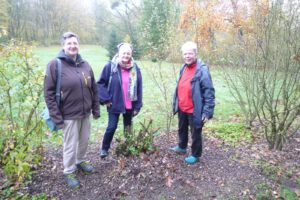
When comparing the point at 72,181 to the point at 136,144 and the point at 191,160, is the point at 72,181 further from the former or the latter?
the point at 191,160

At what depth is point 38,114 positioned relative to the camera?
415cm

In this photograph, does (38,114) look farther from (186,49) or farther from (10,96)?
(186,49)

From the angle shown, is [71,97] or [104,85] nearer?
[71,97]

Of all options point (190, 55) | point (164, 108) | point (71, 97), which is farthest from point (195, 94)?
point (164, 108)

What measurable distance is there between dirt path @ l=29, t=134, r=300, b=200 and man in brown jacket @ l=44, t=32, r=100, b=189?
0.32 metres

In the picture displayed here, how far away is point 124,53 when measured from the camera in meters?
4.19

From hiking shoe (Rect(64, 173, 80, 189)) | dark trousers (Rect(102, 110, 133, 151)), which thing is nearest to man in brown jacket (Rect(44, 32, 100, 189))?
hiking shoe (Rect(64, 173, 80, 189))

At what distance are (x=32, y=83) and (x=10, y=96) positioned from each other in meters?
0.37

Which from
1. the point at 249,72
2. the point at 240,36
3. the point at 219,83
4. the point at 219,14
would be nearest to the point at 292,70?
the point at 249,72

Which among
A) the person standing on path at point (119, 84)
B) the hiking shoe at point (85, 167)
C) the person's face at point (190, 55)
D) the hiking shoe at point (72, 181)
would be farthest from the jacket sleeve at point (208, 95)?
the hiking shoe at point (72, 181)

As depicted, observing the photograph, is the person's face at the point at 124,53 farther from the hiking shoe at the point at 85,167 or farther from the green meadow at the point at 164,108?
the hiking shoe at the point at 85,167

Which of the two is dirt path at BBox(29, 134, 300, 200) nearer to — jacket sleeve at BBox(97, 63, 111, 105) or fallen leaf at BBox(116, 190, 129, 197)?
fallen leaf at BBox(116, 190, 129, 197)

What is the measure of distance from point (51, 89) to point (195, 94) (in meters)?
1.92

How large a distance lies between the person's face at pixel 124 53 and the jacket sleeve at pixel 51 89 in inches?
41.5
